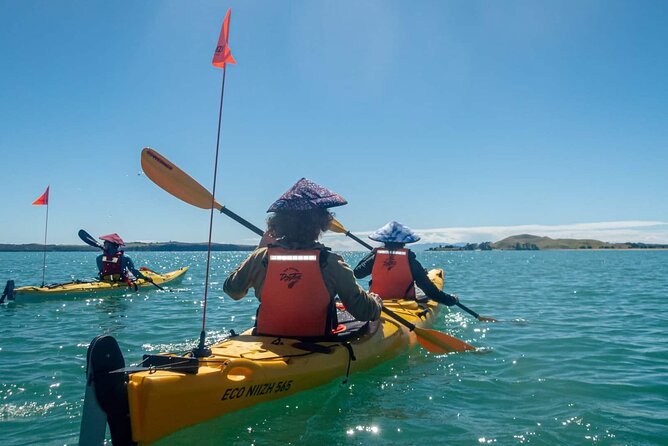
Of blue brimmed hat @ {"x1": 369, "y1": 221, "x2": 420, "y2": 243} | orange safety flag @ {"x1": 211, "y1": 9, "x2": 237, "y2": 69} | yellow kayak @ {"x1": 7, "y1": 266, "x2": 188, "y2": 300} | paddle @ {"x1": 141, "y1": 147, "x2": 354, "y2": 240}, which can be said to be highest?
orange safety flag @ {"x1": 211, "y1": 9, "x2": 237, "y2": 69}

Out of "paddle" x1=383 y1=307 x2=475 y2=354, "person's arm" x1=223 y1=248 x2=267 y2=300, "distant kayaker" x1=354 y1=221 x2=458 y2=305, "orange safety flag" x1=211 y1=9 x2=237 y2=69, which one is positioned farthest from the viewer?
"distant kayaker" x1=354 y1=221 x2=458 y2=305

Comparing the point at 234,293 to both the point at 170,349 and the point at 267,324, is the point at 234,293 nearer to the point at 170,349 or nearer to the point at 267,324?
the point at 267,324

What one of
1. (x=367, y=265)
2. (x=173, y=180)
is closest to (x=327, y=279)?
(x=173, y=180)

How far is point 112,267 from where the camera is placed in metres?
15.7

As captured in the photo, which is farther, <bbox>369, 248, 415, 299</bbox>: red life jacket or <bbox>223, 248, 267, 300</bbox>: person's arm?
<bbox>369, 248, 415, 299</bbox>: red life jacket

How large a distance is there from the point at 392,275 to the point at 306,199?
14.5 feet

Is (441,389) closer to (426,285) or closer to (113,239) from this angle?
(426,285)

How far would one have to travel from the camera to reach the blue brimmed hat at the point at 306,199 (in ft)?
14.8

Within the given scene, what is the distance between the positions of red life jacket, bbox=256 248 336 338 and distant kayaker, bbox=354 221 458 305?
3699mm

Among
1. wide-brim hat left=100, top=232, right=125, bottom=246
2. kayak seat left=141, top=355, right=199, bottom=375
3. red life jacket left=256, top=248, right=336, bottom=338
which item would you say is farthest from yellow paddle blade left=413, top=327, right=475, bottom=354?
wide-brim hat left=100, top=232, right=125, bottom=246

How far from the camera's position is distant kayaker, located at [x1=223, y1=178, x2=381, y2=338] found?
179 inches

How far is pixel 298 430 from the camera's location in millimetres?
4254

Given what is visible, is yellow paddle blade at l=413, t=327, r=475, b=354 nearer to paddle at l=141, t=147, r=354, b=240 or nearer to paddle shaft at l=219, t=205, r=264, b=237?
paddle at l=141, t=147, r=354, b=240

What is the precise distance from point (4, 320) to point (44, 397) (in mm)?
6827
